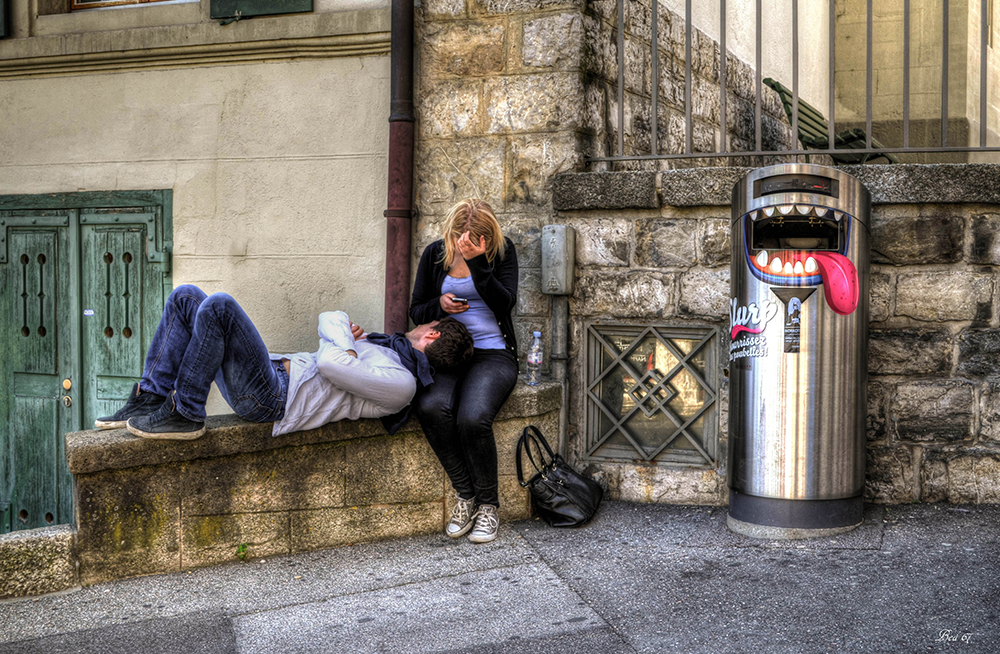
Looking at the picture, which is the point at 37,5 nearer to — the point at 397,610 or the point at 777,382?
the point at 397,610

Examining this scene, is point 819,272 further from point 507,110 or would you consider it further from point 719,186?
point 507,110

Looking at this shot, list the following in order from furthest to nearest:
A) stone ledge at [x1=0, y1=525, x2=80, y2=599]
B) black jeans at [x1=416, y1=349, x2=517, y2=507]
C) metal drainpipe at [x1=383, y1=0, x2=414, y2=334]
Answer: metal drainpipe at [x1=383, y1=0, x2=414, y2=334], black jeans at [x1=416, y1=349, x2=517, y2=507], stone ledge at [x1=0, y1=525, x2=80, y2=599]

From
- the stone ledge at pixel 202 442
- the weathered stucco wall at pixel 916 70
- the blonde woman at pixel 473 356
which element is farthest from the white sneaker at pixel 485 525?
the weathered stucco wall at pixel 916 70

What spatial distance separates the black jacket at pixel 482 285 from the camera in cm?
430

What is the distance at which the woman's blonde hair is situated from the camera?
4.30 meters

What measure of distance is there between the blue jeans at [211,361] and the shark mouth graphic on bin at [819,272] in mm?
2210

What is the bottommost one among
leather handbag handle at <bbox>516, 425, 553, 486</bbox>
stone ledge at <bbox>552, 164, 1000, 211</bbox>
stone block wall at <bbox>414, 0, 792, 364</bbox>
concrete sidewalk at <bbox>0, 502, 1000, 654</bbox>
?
concrete sidewalk at <bbox>0, 502, 1000, 654</bbox>

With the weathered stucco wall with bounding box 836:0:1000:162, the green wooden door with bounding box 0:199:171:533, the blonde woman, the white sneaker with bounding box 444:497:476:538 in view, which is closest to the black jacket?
the blonde woman

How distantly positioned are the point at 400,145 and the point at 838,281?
248cm

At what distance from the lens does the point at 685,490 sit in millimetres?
4617

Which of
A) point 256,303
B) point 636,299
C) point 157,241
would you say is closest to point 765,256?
point 636,299

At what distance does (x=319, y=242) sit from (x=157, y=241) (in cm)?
115

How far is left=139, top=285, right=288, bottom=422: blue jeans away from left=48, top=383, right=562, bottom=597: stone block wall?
143mm

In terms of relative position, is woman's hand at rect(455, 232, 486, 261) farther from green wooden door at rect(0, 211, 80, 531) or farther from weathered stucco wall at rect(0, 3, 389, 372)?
green wooden door at rect(0, 211, 80, 531)
